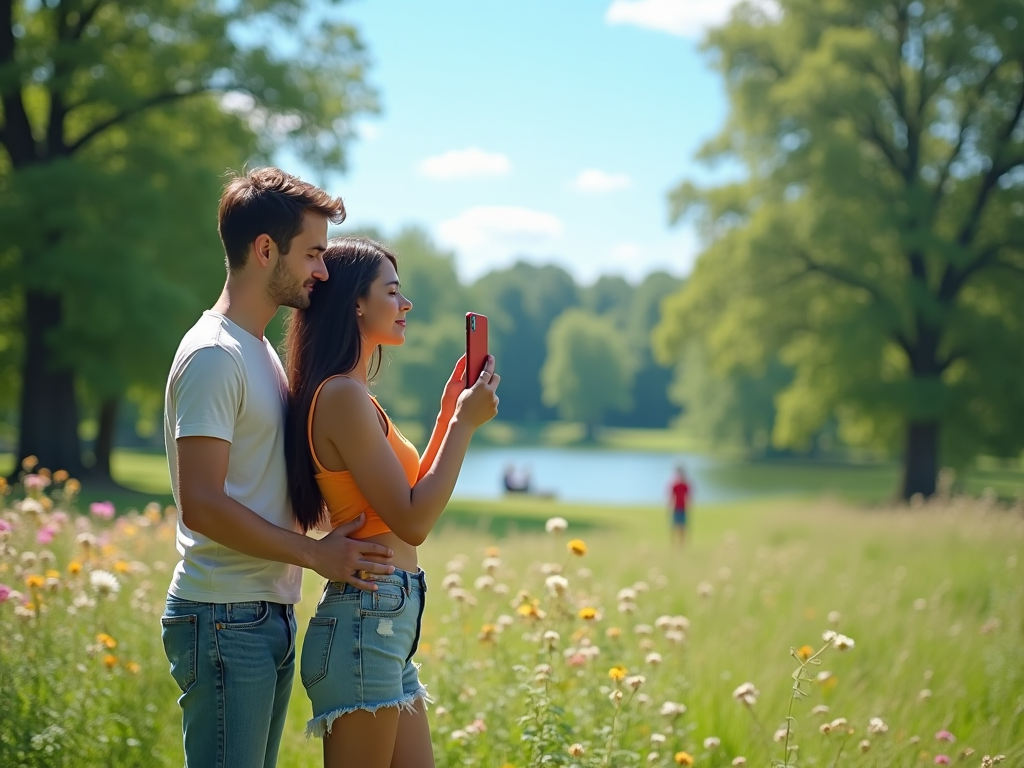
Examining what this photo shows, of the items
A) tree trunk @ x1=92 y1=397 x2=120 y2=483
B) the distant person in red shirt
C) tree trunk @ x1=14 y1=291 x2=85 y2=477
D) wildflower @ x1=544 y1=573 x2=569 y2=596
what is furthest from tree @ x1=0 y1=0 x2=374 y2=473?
wildflower @ x1=544 y1=573 x2=569 y2=596

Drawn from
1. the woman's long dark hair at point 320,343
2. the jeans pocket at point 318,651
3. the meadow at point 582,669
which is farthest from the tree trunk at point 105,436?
the jeans pocket at point 318,651

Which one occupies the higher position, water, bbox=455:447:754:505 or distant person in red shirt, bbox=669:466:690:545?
distant person in red shirt, bbox=669:466:690:545

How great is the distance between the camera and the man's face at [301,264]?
2746 millimetres

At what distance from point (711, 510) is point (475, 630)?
22212mm

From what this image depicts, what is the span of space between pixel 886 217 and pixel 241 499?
74.4 ft

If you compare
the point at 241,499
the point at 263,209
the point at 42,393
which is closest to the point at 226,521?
the point at 241,499

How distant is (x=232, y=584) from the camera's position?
2.67 m

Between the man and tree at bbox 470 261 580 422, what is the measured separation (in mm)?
95047

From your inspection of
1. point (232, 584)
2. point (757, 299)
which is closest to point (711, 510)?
point (757, 299)

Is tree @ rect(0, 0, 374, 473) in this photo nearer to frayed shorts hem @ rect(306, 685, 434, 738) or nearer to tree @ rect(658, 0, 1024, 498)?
tree @ rect(658, 0, 1024, 498)

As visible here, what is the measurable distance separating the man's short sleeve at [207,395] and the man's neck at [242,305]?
19cm

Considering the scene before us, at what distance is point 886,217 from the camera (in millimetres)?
23031

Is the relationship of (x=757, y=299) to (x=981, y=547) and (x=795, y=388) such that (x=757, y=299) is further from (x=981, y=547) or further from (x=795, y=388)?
(x=981, y=547)

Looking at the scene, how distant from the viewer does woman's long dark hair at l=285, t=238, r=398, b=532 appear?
9.11 feet
